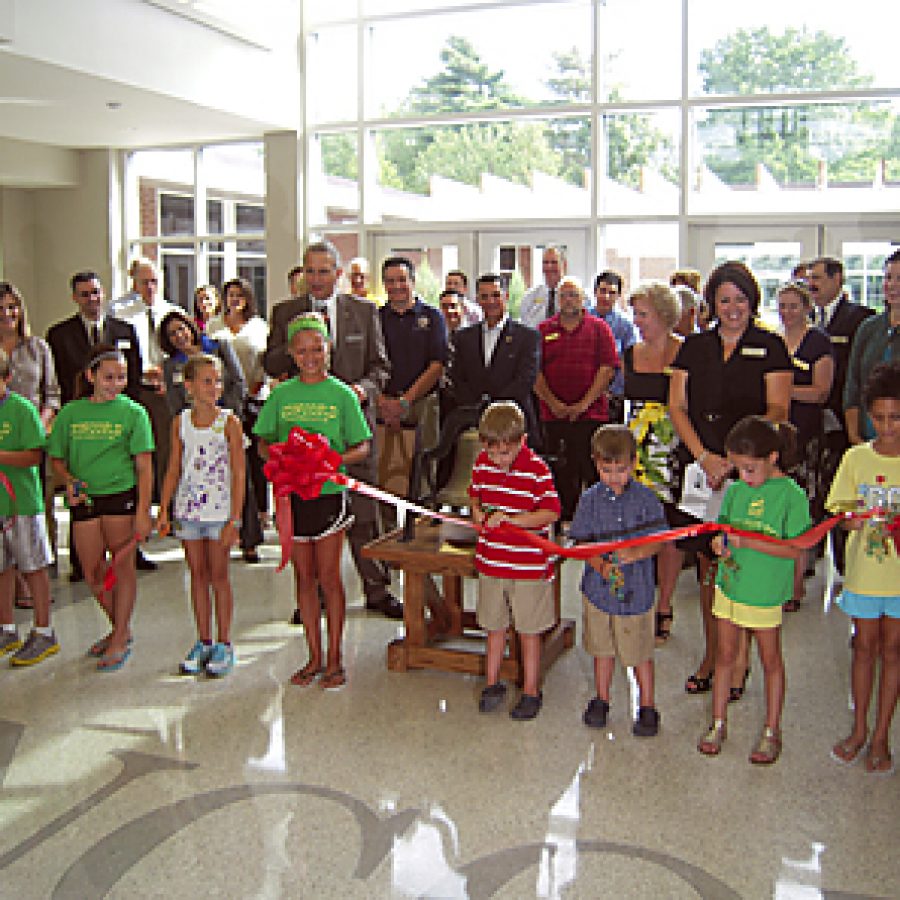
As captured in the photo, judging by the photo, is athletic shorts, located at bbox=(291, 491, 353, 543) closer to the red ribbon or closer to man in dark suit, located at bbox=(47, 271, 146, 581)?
the red ribbon

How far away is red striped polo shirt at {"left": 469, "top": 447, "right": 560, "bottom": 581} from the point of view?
140 inches

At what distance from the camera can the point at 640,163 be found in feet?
30.3

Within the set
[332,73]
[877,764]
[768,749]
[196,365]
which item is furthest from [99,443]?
[332,73]

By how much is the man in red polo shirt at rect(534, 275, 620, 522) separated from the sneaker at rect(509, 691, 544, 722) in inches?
88.6

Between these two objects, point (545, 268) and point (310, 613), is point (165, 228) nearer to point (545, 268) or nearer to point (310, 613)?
point (545, 268)

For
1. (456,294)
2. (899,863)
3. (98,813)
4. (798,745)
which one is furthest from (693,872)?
(456,294)

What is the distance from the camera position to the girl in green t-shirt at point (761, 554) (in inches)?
125

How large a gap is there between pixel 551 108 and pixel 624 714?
23.7 feet

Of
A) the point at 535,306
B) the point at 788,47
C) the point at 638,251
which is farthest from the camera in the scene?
the point at 638,251

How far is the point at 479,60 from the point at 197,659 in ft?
24.7

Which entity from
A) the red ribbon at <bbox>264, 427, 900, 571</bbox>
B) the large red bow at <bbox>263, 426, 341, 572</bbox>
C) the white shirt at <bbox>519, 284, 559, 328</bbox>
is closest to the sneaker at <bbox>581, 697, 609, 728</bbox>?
the red ribbon at <bbox>264, 427, 900, 571</bbox>

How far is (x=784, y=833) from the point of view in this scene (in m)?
2.80

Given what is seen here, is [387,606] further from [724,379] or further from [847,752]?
[847,752]

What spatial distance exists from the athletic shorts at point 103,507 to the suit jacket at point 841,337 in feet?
12.1
